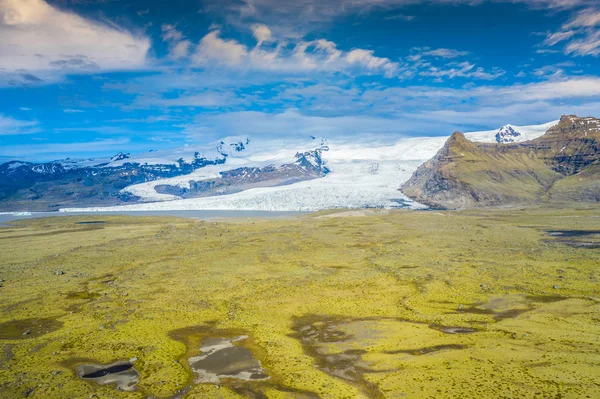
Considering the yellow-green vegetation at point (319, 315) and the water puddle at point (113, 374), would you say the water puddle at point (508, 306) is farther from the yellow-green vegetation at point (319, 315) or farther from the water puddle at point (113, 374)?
the water puddle at point (113, 374)

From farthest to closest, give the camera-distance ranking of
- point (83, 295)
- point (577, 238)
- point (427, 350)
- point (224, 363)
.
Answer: point (577, 238)
point (83, 295)
point (427, 350)
point (224, 363)

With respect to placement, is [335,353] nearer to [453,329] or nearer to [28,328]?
[453,329]

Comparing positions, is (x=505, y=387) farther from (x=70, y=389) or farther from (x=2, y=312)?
(x=2, y=312)

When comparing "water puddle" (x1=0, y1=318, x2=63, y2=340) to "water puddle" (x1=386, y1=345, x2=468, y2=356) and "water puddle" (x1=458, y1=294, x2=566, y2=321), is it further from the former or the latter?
"water puddle" (x1=458, y1=294, x2=566, y2=321)

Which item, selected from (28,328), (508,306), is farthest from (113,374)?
(508,306)

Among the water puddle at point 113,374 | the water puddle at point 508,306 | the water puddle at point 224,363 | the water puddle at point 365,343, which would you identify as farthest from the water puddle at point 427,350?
the water puddle at point 113,374

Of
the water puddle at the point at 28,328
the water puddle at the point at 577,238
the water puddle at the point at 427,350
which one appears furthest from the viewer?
the water puddle at the point at 577,238
